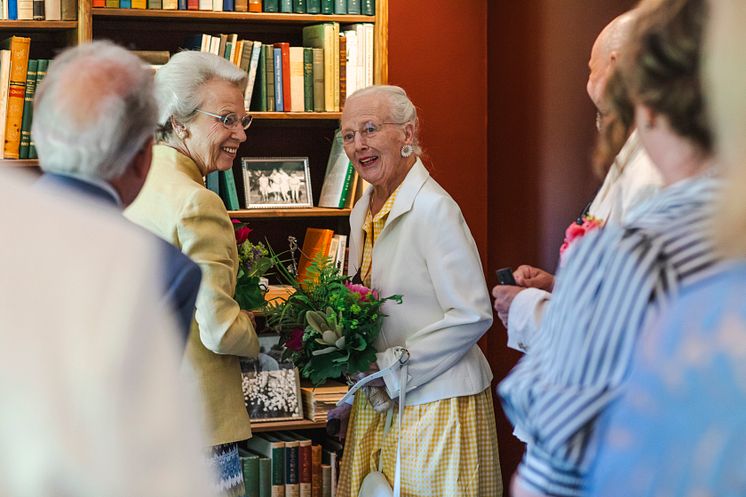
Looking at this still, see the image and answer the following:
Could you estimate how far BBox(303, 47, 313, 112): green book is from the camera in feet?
14.5

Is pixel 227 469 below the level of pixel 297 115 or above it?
below

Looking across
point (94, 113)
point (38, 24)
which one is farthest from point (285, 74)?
point (94, 113)

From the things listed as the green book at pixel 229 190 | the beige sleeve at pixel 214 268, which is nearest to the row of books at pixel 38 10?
the green book at pixel 229 190

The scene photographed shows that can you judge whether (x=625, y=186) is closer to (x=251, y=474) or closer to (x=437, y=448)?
(x=437, y=448)

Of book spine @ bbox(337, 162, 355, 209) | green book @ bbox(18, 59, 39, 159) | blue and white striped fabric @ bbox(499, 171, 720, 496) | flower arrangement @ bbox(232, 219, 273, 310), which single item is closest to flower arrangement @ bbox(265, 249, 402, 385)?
flower arrangement @ bbox(232, 219, 273, 310)

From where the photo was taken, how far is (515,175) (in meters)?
4.85

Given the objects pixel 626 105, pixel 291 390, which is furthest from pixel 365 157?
pixel 626 105

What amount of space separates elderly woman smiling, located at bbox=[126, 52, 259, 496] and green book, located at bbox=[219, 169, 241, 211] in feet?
3.95

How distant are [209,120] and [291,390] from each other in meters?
1.42

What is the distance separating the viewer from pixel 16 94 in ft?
13.5

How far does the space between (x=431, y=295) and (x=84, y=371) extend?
2410 millimetres

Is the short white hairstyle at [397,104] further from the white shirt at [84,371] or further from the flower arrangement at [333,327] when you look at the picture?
the white shirt at [84,371]

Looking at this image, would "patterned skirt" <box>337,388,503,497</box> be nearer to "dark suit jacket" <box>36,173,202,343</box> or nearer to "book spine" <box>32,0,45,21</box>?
"dark suit jacket" <box>36,173,202,343</box>

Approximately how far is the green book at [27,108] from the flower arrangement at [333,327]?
54.8 inches
